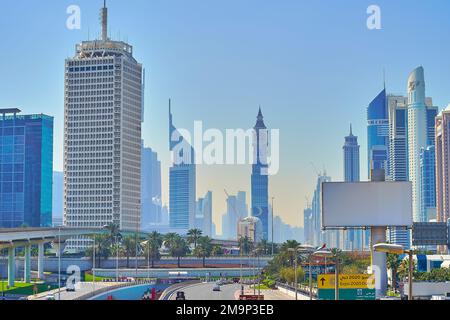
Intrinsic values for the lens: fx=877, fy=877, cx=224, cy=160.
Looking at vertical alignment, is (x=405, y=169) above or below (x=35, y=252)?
above

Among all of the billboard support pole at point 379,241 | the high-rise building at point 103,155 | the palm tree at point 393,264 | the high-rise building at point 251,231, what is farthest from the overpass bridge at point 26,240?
the high-rise building at point 103,155

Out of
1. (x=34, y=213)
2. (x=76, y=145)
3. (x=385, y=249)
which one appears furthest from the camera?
(x=34, y=213)

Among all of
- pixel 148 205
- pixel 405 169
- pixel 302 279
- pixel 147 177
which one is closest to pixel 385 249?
pixel 302 279

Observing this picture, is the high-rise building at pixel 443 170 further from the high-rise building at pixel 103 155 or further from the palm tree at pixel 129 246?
the palm tree at pixel 129 246

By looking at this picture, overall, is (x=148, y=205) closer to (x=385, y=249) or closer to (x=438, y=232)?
(x=438, y=232)


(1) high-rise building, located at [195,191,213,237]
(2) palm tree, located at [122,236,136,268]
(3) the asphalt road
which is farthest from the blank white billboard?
(2) palm tree, located at [122,236,136,268]

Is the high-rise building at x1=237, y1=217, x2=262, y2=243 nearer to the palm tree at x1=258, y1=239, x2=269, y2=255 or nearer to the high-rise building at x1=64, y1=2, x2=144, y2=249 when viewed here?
the palm tree at x1=258, y1=239, x2=269, y2=255

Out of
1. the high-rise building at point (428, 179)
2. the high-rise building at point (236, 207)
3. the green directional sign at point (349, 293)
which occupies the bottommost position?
the green directional sign at point (349, 293)

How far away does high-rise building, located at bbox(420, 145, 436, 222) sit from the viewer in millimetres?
91131

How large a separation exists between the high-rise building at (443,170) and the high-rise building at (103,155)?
A: 2908 cm

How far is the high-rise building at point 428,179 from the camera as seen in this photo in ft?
299
